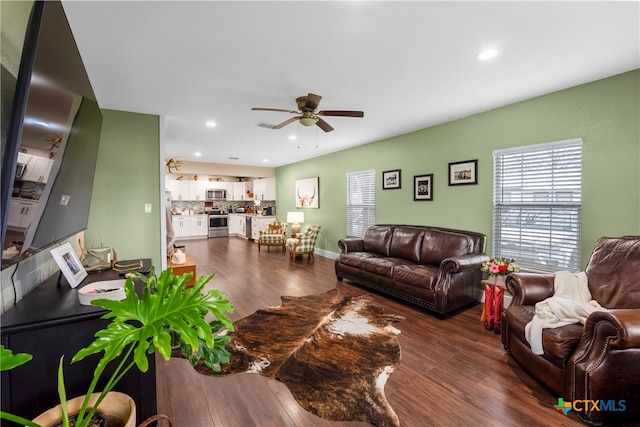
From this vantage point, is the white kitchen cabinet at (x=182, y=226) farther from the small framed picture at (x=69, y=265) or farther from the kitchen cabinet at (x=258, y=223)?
the small framed picture at (x=69, y=265)

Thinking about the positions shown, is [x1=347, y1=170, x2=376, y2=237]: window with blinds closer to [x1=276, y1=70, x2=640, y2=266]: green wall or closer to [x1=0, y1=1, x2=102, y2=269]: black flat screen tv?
[x1=276, y1=70, x2=640, y2=266]: green wall

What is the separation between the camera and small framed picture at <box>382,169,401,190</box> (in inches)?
196

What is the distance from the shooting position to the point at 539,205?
3.23 m

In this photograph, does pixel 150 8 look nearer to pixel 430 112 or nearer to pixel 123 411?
pixel 123 411

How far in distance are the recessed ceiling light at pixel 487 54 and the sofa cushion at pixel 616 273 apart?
1821 millimetres

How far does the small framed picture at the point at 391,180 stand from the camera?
498 cm

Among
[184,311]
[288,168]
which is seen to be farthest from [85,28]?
[288,168]

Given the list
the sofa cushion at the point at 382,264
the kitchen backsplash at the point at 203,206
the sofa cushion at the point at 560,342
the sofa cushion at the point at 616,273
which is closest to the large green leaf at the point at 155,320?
the sofa cushion at the point at 560,342

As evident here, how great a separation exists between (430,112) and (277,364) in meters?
3.48

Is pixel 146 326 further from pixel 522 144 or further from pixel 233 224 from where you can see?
pixel 233 224

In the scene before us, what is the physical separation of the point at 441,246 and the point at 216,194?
819cm

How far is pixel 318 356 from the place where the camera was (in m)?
2.37

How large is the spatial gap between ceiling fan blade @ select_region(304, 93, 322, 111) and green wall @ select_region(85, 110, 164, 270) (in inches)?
87.5

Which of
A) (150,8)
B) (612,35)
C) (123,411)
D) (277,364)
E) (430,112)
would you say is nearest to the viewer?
(123,411)
